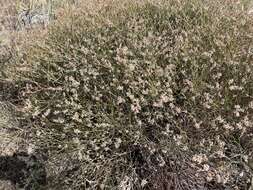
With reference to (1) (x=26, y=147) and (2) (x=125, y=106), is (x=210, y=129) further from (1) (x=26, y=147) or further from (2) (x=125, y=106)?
(1) (x=26, y=147)

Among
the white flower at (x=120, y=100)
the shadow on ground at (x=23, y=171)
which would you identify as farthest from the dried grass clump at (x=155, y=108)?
the shadow on ground at (x=23, y=171)

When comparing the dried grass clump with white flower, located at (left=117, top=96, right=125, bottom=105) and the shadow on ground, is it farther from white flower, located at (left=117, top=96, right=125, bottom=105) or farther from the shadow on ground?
the shadow on ground

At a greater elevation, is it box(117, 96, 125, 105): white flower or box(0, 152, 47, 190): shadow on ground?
box(117, 96, 125, 105): white flower

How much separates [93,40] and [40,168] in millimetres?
1082

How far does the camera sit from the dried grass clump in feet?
10.8

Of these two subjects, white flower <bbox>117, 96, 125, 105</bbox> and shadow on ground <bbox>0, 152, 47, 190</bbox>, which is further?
shadow on ground <bbox>0, 152, 47, 190</bbox>

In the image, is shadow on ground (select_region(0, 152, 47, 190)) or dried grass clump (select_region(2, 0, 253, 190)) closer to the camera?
dried grass clump (select_region(2, 0, 253, 190))

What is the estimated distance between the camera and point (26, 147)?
3.93 meters

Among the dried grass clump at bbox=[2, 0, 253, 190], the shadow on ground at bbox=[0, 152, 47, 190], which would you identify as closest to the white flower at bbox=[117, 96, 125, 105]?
the dried grass clump at bbox=[2, 0, 253, 190]

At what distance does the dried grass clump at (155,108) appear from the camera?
330 centimetres

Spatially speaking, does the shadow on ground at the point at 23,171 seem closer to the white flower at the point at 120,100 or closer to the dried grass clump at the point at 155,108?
the dried grass clump at the point at 155,108

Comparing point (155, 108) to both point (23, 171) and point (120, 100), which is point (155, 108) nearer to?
point (120, 100)

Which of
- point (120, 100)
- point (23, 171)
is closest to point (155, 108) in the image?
point (120, 100)

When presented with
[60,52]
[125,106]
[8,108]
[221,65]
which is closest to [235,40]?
[221,65]
